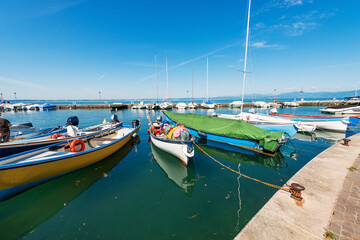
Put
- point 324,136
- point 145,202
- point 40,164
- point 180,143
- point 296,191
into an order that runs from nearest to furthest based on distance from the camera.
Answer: point 296,191 < point 145,202 < point 40,164 < point 180,143 < point 324,136

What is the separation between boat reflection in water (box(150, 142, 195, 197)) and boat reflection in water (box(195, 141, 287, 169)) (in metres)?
3.24

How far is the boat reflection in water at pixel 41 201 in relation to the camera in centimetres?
537

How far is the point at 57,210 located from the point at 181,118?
48.6ft

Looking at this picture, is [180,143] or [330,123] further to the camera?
[330,123]

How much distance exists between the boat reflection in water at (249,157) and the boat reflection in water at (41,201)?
31.2 ft

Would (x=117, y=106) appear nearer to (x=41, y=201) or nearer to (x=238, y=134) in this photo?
(x=41, y=201)

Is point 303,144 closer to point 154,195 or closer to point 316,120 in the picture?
point 316,120

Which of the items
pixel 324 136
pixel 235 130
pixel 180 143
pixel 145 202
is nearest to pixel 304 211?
pixel 145 202

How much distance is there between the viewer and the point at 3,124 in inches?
396

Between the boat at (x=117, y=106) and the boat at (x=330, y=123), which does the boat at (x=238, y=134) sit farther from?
the boat at (x=117, y=106)

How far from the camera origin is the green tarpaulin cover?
459 inches

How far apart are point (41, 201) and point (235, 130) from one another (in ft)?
48.3

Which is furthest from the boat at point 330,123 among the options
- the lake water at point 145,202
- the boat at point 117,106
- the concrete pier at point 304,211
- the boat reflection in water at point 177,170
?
the boat at point 117,106

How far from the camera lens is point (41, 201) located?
670 centimetres
